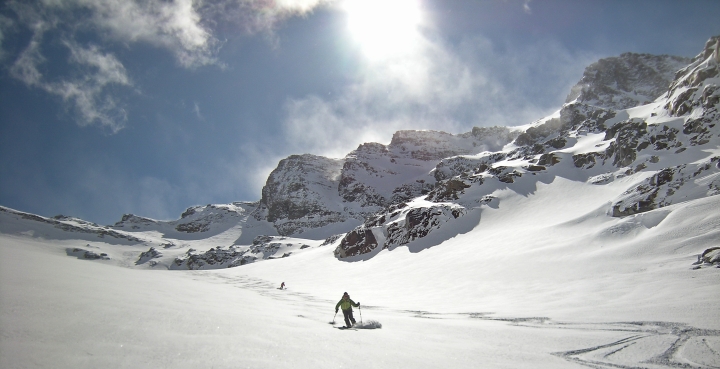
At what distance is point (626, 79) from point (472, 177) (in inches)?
5657

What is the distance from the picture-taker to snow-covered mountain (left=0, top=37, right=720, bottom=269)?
47031 millimetres

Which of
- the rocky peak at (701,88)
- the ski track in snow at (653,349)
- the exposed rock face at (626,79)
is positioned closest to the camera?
the ski track in snow at (653,349)

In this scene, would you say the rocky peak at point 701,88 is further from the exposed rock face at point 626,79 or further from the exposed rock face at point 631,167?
the exposed rock face at point 626,79

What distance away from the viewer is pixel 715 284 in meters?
11.5

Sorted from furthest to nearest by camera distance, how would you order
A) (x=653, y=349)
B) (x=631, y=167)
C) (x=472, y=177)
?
(x=472, y=177) < (x=631, y=167) < (x=653, y=349)

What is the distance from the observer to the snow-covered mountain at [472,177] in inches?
1852

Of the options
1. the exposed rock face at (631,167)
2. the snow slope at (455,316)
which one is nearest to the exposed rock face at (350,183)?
the exposed rock face at (631,167)

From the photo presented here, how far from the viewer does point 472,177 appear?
60.8m

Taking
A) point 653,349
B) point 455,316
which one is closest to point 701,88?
point 455,316

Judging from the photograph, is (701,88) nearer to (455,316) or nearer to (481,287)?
(481,287)

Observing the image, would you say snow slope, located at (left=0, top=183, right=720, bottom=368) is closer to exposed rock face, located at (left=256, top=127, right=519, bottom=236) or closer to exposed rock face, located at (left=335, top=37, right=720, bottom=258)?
exposed rock face, located at (left=335, top=37, right=720, bottom=258)

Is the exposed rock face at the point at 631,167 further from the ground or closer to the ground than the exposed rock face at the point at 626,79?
closer to the ground

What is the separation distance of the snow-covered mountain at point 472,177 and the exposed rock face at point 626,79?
55 cm

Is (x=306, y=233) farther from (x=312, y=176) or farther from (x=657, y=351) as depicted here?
(x=657, y=351)
